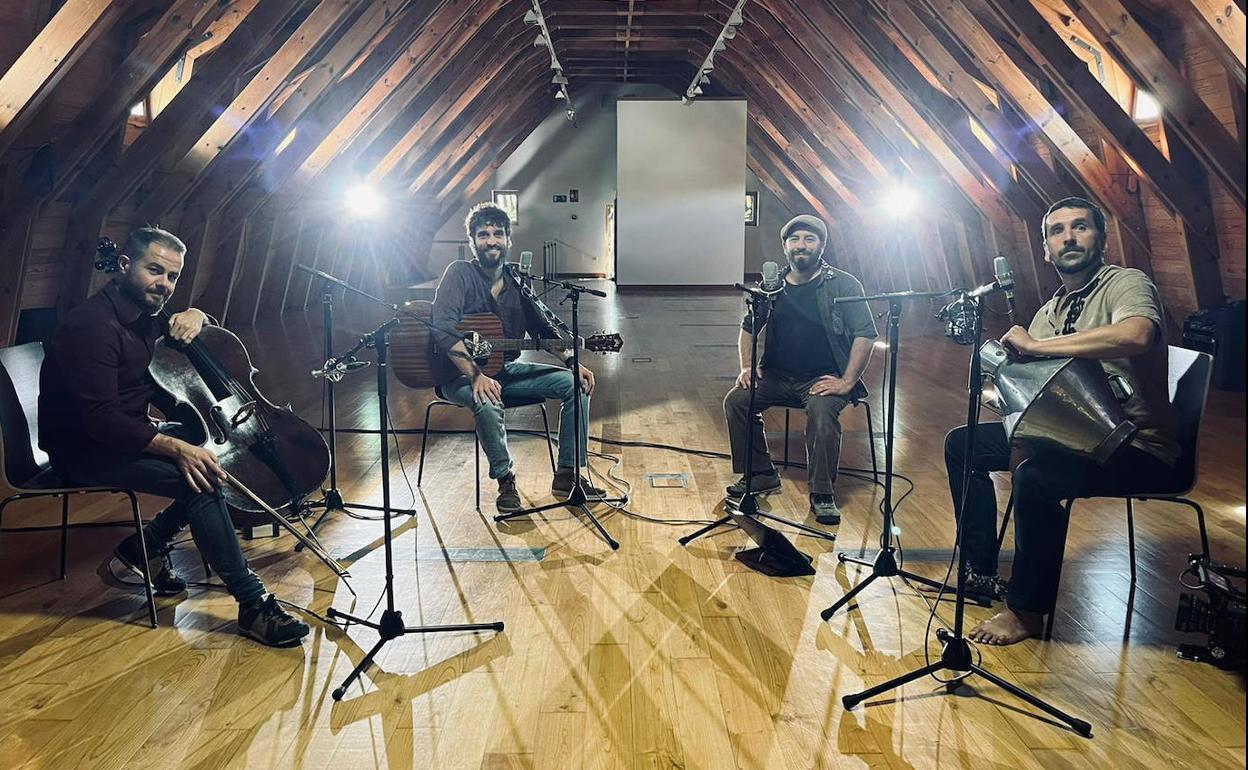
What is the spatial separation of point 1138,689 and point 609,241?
50.6ft

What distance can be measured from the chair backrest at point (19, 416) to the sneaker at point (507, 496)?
4.69 ft

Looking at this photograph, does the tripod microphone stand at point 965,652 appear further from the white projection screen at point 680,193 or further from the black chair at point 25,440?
the white projection screen at point 680,193

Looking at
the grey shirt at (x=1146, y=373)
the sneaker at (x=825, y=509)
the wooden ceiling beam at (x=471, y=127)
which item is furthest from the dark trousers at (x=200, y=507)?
the wooden ceiling beam at (x=471, y=127)

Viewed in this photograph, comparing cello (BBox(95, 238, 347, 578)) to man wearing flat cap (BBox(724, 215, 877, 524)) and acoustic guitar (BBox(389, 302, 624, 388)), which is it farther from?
man wearing flat cap (BBox(724, 215, 877, 524))

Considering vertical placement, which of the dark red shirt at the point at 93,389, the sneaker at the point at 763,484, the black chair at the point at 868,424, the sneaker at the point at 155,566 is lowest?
the sneaker at the point at 155,566

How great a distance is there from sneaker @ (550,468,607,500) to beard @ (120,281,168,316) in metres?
1.62

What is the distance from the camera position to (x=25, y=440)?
8.93 feet

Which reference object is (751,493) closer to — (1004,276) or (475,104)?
(1004,276)

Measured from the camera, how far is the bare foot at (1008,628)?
2551 millimetres

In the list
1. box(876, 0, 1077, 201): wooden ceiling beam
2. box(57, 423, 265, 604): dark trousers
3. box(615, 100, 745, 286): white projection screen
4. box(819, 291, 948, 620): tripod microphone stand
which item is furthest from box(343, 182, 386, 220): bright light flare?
box(819, 291, 948, 620): tripod microphone stand

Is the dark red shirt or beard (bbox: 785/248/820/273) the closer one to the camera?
the dark red shirt

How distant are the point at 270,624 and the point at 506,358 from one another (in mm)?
1539

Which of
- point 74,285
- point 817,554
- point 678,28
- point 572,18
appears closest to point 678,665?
point 817,554

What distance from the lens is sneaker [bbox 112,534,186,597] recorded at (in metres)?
2.86
